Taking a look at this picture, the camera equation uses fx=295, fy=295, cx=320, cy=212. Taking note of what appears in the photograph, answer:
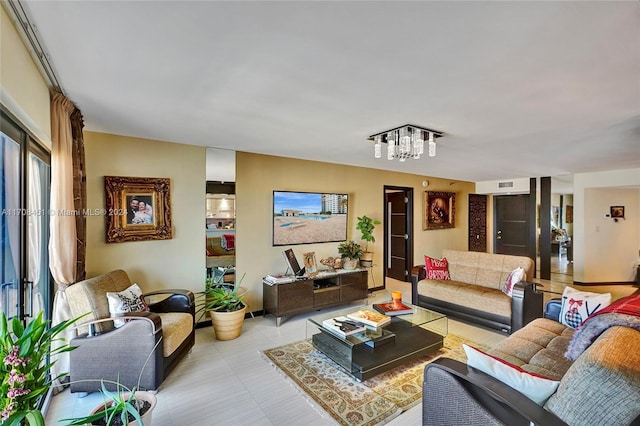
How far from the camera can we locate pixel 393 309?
130 inches

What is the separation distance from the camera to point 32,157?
214 centimetres

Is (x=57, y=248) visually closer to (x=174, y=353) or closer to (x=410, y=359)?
(x=174, y=353)

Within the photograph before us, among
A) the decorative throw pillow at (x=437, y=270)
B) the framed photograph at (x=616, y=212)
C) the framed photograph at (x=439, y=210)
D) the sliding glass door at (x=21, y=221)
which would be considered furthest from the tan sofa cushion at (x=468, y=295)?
the framed photograph at (x=616, y=212)

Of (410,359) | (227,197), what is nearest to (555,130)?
(410,359)

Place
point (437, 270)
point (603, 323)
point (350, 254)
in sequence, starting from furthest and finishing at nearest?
point (350, 254)
point (437, 270)
point (603, 323)

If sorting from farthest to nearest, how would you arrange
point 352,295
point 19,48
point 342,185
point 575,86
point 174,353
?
point 342,185 → point 352,295 → point 174,353 → point 575,86 → point 19,48

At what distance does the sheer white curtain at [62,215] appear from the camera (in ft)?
7.48

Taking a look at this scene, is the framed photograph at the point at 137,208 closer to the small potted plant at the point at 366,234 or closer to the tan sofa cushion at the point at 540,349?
the small potted plant at the point at 366,234

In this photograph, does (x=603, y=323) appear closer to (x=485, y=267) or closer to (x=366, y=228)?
(x=485, y=267)

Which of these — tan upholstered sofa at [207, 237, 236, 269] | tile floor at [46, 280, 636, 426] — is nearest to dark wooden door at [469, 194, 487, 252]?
tile floor at [46, 280, 636, 426]

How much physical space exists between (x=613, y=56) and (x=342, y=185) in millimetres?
3779

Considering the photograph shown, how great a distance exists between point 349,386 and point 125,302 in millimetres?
2115

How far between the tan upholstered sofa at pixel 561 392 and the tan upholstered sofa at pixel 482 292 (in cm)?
157

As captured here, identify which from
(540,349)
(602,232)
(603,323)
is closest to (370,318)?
(540,349)
